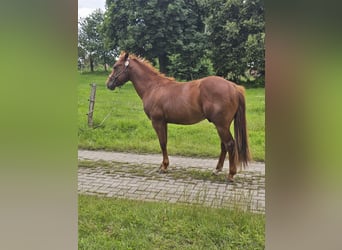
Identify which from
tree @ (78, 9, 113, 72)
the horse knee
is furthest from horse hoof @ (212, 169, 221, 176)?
tree @ (78, 9, 113, 72)

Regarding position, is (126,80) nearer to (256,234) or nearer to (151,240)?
(151,240)

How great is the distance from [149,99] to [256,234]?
33.3 inches

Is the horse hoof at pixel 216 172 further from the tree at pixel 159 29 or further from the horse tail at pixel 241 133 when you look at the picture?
the tree at pixel 159 29

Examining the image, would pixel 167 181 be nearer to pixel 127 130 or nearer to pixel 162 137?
pixel 162 137

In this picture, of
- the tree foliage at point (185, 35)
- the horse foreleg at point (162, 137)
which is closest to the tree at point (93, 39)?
the tree foliage at point (185, 35)

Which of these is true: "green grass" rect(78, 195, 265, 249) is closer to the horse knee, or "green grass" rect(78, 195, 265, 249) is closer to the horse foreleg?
the horse foreleg

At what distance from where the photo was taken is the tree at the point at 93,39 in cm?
153

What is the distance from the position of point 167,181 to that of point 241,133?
437 millimetres
